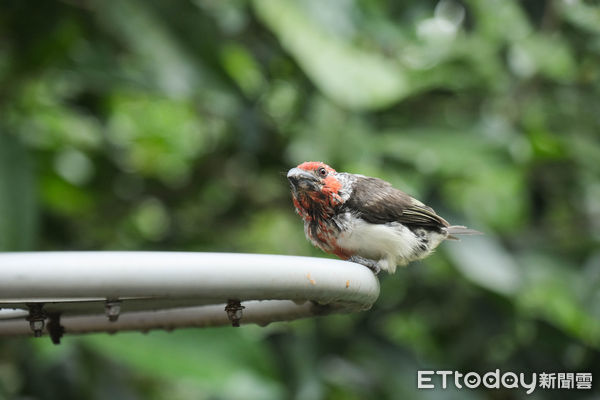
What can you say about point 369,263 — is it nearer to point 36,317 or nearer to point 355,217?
point 355,217

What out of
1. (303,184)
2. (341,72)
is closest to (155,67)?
(341,72)

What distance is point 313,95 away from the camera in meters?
3.40

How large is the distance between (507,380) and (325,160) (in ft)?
4.62

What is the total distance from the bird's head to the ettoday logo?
5.62ft

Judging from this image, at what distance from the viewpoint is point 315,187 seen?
181 cm

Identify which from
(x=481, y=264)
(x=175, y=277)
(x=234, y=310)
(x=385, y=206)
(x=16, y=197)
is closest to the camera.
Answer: (x=175, y=277)

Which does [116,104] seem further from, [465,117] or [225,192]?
[465,117]

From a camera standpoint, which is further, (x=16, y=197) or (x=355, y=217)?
(x=16, y=197)

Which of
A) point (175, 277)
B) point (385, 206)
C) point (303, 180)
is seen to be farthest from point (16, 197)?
point (175, 277)

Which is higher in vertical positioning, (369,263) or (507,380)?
(507,380)

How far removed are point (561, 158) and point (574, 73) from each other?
1.82 feet

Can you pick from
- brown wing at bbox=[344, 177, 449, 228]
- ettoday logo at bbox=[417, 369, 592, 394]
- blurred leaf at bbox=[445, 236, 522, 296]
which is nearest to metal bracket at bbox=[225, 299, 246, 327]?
brown wing at bbox=[344, 177, 449, 228]

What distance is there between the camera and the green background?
279 cm

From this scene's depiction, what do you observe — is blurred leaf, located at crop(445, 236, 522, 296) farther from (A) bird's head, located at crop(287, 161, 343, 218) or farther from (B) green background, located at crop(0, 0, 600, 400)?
(A) bird's head, located at crop(287, 161, 343, 218)
